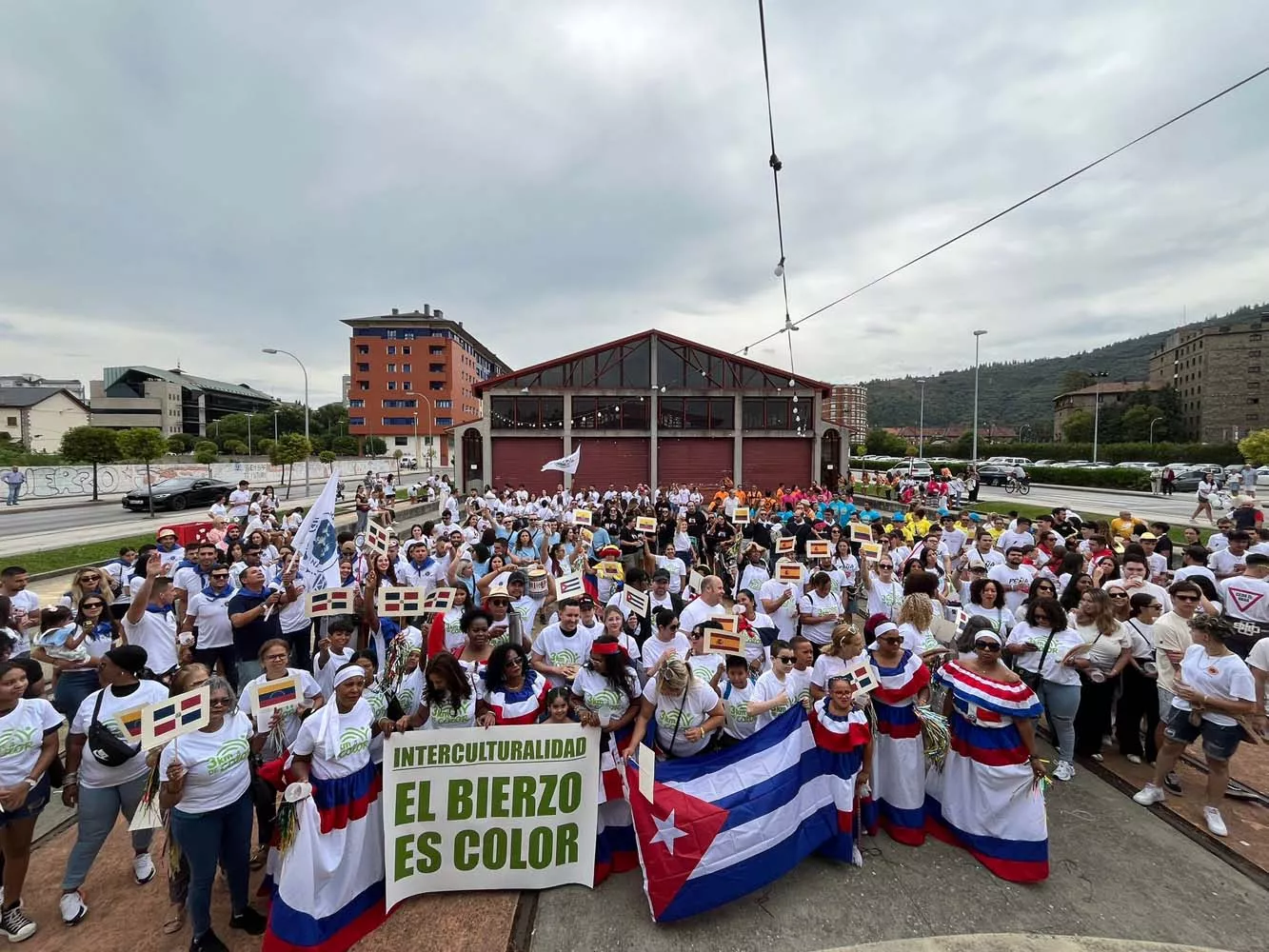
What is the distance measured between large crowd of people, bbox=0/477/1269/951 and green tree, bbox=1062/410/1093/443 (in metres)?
89.8

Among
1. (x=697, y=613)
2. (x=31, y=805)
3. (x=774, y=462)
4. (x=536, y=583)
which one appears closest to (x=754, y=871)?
(x=697, y=613)

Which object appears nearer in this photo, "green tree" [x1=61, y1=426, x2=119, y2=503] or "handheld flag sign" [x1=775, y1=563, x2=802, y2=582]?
"handheld flag sign" [x1=775, y1=563, x2=802, y2=582]

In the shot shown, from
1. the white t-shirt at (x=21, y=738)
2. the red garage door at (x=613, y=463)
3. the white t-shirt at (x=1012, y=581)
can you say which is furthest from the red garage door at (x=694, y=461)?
the white t-shirt at (x=21, y=738)

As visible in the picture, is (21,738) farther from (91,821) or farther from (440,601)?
(440,601)

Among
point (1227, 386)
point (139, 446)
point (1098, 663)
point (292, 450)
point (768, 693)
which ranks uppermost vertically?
point (1227, 386)

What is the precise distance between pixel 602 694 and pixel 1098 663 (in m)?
4.66

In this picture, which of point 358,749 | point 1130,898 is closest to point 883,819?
point 1130,898

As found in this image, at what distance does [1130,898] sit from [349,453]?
90.5 m

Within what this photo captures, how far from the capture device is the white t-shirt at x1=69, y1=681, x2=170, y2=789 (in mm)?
3656

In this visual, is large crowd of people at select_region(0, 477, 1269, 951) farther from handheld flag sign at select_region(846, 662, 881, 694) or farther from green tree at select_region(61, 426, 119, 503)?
green tree at select_region(61, 426, 119, 503)

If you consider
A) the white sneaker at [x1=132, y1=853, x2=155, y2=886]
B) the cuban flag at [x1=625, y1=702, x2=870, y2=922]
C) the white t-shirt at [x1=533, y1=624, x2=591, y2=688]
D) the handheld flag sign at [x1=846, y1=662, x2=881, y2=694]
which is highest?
the handheld flag sign at [x1=846, y1=662, x2=881, y2=694]

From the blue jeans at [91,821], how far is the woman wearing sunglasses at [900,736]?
16.8 feet

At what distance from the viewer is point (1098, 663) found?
5.51 meters

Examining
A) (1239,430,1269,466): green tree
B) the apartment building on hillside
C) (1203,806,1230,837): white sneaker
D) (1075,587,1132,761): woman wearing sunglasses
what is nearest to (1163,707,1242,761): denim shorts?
(1203,806,1230,837): white sneaker
